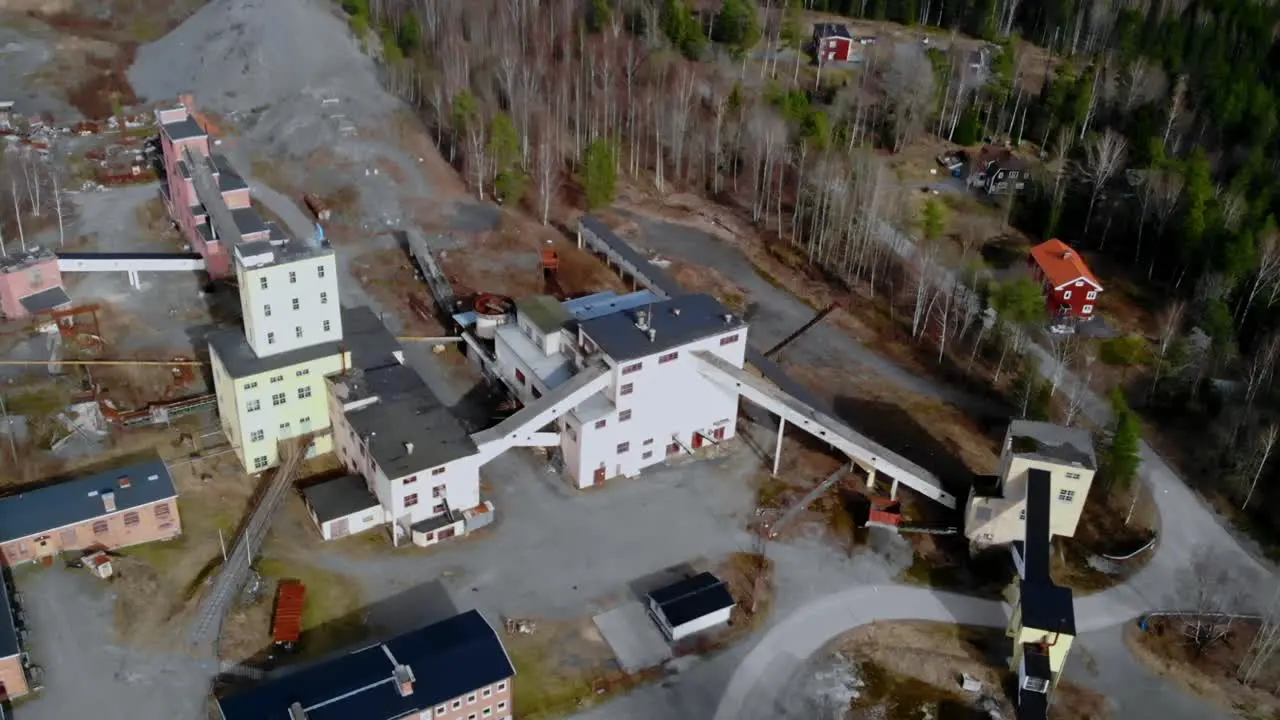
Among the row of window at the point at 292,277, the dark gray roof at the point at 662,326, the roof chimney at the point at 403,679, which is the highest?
the row of window at the point at 292,277

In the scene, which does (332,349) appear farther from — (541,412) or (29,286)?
(29,286)

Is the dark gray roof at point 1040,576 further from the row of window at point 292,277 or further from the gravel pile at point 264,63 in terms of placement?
the gravel pile at point 264,63

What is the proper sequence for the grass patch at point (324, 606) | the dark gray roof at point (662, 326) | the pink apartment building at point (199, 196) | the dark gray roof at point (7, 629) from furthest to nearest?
the pink apartment building at point (199, 196) < the dark gray roof at point (662, 326) < the grass patch at point (324, 606) < the dark gray roof at point (7, 629)

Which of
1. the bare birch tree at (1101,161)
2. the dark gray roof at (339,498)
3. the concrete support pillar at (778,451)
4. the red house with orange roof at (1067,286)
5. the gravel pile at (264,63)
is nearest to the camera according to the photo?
the dark gray roof at (339,498)

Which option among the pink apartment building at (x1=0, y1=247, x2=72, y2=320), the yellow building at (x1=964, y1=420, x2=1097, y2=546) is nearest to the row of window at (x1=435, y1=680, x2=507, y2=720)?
the yellow building at (x1=964, y1=420, x2=1097, y2=546)

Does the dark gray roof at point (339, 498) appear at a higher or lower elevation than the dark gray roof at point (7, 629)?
lower

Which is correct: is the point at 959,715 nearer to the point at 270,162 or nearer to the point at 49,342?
the point at 49,342

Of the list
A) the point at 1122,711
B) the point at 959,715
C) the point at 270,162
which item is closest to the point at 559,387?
the point at 959,715

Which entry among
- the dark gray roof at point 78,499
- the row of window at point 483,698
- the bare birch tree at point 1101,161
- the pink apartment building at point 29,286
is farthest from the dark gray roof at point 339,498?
the bare birch tree at point 1101,161
